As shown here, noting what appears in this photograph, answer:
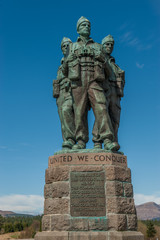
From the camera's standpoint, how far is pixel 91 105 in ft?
24.2

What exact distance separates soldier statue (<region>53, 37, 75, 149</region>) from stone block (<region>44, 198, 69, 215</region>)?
1416 millimetres

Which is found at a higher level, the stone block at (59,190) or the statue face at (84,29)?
the statue face at (84,29)

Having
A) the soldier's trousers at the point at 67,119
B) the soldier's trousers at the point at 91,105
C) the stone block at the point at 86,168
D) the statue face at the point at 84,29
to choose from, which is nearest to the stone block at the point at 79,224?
the stone block at the point at 86,168

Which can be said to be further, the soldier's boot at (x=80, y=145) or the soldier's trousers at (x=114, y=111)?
the soldier's trousers at (x=114, y=111)

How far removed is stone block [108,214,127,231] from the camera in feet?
19.6

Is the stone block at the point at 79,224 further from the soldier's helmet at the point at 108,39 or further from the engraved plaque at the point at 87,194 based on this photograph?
the soldier's helmet at the point at 108,39

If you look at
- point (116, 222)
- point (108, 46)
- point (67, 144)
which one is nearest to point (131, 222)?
point (116, 222)

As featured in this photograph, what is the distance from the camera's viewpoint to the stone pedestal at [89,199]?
234 inches

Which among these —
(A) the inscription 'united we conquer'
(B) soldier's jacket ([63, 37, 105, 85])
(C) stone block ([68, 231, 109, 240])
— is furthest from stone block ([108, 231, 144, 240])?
(B) soldier's jacket ([63, 37, 105, 85])

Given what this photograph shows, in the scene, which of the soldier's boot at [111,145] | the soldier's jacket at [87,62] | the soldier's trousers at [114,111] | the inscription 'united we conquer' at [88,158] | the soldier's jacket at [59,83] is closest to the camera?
the inscription 'united we conquer' at [88,158]

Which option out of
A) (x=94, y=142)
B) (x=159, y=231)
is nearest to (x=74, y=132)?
(x=94, y=142)

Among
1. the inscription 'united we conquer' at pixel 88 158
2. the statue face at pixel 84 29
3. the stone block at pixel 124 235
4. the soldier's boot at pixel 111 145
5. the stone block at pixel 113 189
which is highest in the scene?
the statue face at pixel 84 29

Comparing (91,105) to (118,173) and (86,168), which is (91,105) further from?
(118,173)

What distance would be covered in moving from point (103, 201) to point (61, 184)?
3.34 ft
